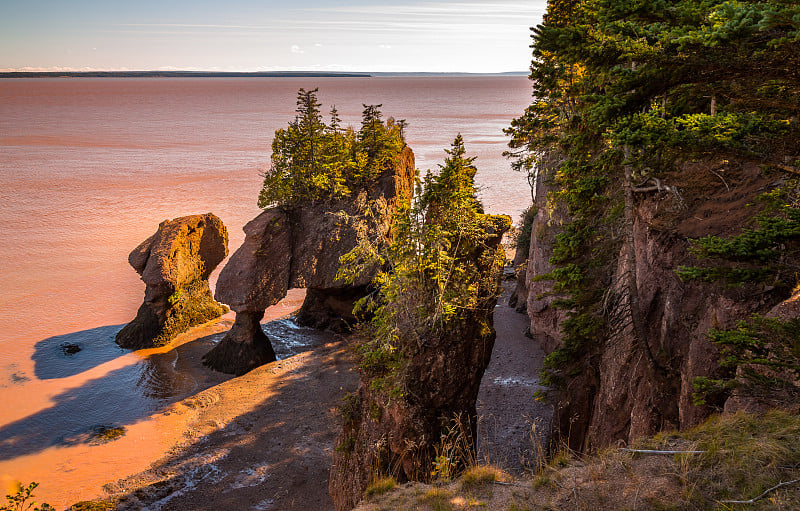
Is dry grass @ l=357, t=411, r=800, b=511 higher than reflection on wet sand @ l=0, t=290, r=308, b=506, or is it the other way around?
dry grass @ l=357, t=411, r=800, b=511

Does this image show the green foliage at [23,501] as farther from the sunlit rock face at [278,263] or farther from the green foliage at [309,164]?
the green foliage at [309,164]

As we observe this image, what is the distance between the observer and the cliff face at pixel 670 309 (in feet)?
29.2

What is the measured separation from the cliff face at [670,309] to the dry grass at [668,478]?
130 centimetres

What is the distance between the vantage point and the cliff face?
8.89 metres

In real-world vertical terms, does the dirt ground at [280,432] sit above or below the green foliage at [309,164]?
below

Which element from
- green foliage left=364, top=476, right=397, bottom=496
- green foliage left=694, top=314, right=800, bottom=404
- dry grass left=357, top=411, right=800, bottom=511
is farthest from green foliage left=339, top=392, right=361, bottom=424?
green foliage left=694, top=314, right=800, bottom=404

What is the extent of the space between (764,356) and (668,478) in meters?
2.01

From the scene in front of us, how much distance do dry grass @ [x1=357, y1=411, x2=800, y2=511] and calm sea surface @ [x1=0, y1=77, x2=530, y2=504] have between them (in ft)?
49.0

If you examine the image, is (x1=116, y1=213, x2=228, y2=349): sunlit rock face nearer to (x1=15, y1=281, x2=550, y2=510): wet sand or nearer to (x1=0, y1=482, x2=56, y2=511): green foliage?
(x1=15, y1=281, x2=550, y2=510): wet sand

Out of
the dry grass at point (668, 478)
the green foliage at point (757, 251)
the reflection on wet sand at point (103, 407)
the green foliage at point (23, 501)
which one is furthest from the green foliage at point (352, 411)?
the reflection on wet sand at point (103, 407)

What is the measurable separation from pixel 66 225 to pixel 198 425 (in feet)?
109

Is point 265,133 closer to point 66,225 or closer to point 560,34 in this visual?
point 66,225

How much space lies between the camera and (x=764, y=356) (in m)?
6.91

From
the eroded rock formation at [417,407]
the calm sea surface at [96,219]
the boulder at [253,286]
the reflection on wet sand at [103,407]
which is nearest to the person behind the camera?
the eroded rock formation at [417,407]
